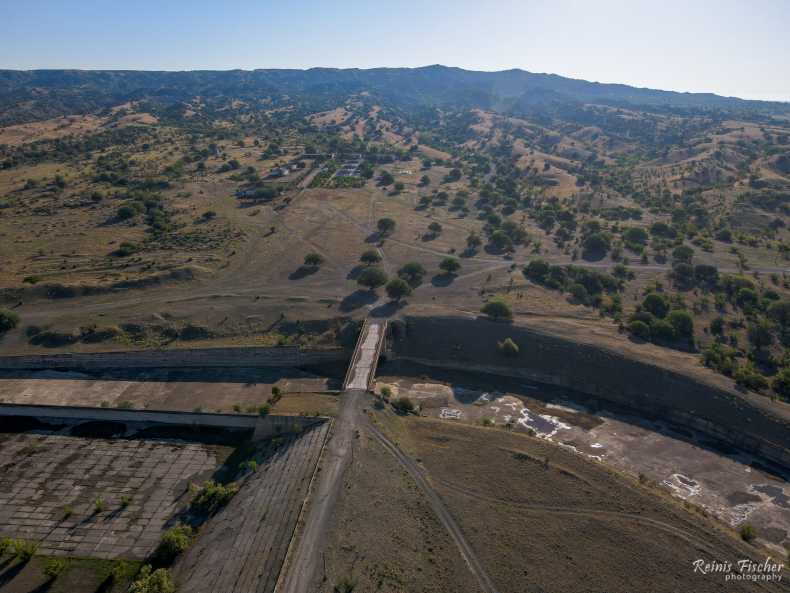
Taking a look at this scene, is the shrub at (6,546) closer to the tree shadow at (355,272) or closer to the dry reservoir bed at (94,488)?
the dry reservoir bed at (94,488)

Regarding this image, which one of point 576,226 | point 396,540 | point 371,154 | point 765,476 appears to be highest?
point 371,154

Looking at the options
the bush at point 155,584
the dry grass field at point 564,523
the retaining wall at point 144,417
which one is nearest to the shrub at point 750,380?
the dry grass field at point 564,523

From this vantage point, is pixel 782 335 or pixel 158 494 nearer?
pixel 158 494

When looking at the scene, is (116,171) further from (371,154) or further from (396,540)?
(396,540)

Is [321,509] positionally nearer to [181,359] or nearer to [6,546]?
[6,546]

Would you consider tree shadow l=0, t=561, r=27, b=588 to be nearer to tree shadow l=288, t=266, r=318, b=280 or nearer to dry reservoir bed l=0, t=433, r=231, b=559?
dry reservoir bed l=0, t=433, r=231, b=559

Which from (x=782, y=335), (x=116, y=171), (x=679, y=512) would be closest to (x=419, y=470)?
(x=679, y=512)
